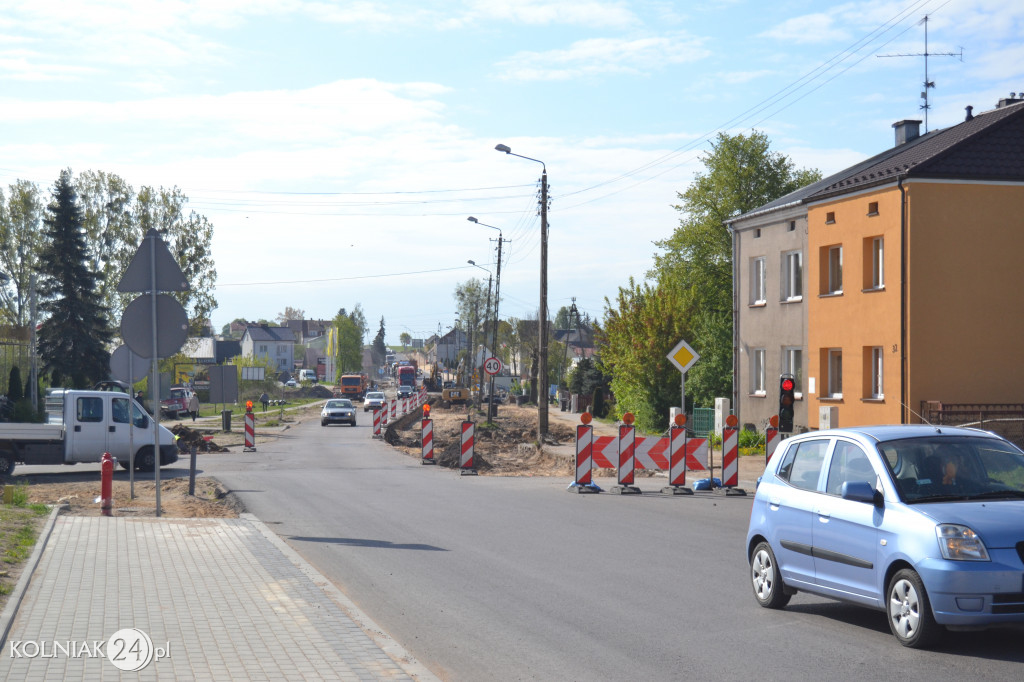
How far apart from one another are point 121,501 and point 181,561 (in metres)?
7.10

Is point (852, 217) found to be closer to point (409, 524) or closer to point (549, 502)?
point (549, 502)

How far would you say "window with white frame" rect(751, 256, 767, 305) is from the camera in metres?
34.9

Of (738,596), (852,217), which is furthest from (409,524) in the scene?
(852,217)

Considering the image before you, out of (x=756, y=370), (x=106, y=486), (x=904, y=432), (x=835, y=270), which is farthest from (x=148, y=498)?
(x=756, y=370)

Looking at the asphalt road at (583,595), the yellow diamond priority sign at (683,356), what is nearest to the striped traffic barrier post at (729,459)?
the asphalt road at (583,595)

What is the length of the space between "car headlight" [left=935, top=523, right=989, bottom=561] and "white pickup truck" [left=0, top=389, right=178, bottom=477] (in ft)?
59.6

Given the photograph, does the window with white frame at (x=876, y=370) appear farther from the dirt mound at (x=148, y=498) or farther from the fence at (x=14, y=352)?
the fence at (x=14, y=352)

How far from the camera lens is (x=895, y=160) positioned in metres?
28.6

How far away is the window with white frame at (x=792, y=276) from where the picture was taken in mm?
32438

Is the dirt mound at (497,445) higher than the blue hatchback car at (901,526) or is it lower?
lower

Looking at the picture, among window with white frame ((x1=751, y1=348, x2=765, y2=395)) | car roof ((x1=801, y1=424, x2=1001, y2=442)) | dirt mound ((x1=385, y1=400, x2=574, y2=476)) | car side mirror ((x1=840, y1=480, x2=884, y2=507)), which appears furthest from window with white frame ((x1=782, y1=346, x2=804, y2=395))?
car side mirror ((x1=840, y1=480, x2=884, y2=507))

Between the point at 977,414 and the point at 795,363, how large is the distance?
7.92 m

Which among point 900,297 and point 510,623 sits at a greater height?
point 900,297

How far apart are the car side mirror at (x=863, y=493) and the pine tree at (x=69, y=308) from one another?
51734mm
